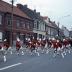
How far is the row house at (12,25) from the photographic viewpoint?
50562 mm

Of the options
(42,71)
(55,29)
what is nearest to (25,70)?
(42,71)

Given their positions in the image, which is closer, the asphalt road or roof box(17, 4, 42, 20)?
the asphalt road

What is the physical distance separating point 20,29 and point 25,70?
42.7 metres

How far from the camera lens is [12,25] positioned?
171ft

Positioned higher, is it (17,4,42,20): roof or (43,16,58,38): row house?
(17,4,42,20): roof

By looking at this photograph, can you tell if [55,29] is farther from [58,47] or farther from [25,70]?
[25,70]

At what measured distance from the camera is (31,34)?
66812 mm

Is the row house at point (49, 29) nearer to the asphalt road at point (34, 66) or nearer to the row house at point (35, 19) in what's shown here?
the row house at point (35, 19)

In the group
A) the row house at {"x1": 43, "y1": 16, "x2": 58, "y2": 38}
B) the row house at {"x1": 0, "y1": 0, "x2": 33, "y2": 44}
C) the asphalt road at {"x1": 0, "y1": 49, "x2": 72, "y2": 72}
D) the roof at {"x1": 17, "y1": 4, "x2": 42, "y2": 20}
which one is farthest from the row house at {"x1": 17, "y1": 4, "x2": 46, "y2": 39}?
the asphalt road at {"x1": 0, "y1": 49, "x2": 72, "y2": 72}

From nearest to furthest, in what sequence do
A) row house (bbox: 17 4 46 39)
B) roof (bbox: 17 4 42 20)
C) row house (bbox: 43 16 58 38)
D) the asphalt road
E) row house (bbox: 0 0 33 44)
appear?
1. the asphalt road
2. row house (bbox: 0 0 33 44)
3. row house (bbox: 17 4 46 39)
4. roof (bbox: 17 4 42 20)
5. row house (bbox: 43 16 58 38)

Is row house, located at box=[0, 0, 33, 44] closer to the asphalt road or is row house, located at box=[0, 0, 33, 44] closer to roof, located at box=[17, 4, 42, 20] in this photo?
roof, located at box=[17, 4, 42, 20]

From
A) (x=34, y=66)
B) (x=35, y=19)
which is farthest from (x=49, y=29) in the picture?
(x=34, y=66)

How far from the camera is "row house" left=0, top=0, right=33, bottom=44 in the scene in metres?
50.6

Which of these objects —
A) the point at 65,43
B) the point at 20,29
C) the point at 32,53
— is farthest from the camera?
the point at 20,29
